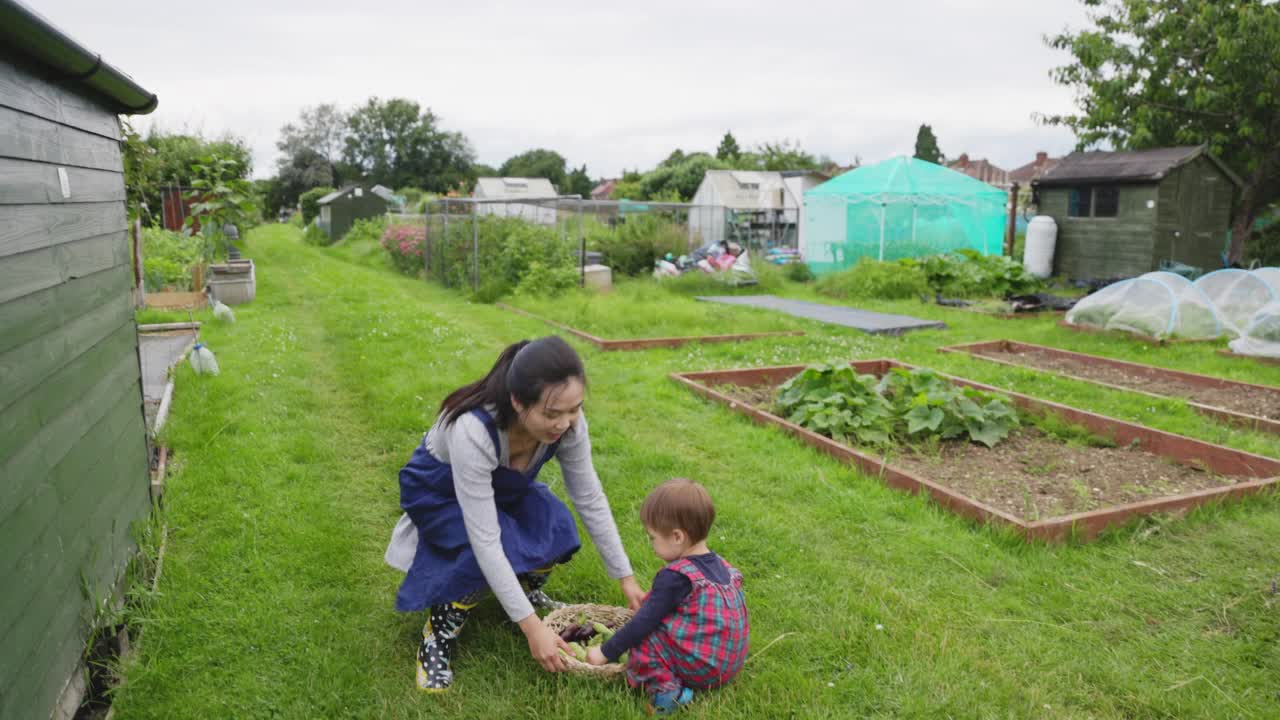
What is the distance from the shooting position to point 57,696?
95.3 inches

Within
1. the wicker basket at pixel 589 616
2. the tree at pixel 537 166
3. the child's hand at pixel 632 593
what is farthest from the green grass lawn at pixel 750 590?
the tree at pixel 537 166

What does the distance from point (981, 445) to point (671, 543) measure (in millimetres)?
3659

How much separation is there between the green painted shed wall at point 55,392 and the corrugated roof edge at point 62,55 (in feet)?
0.23

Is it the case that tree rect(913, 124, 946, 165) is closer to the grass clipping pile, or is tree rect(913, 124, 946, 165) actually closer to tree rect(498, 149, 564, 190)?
tree rect(498, 149, 564, 190)

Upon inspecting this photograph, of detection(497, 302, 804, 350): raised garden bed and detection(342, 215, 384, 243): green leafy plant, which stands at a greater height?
detection(342, 215, 384, 243): green leafy plant

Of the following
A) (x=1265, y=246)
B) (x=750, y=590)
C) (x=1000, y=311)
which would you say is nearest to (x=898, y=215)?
(x=1000, y=311)

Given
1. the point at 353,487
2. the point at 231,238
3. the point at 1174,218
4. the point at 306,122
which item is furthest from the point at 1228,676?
the point at 306,122

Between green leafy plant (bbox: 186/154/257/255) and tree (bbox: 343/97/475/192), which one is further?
tree (bbox: 343/97/475/192)

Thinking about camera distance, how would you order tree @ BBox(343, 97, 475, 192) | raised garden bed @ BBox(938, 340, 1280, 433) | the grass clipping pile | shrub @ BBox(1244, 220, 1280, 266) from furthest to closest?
tree @ BBox(343, 97, 475, 192), shrub @ BBox(1244, 220, 1280, 266), raised garden bed @ BBox(938, 340, 1280, 433), the grass clipping pile

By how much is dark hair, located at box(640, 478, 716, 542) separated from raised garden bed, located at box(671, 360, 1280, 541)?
208cm

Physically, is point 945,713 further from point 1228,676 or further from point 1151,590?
point 1151,590

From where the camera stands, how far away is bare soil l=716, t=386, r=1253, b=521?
452cm

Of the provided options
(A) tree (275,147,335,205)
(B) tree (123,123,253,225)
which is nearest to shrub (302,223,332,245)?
(B) tree (123,123,253,225)

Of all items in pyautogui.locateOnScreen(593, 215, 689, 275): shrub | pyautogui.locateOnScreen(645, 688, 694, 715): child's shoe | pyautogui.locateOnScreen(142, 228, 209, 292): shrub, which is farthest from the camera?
pyautogui.locateOnScreen(593, 215, 689, 275): shrub
